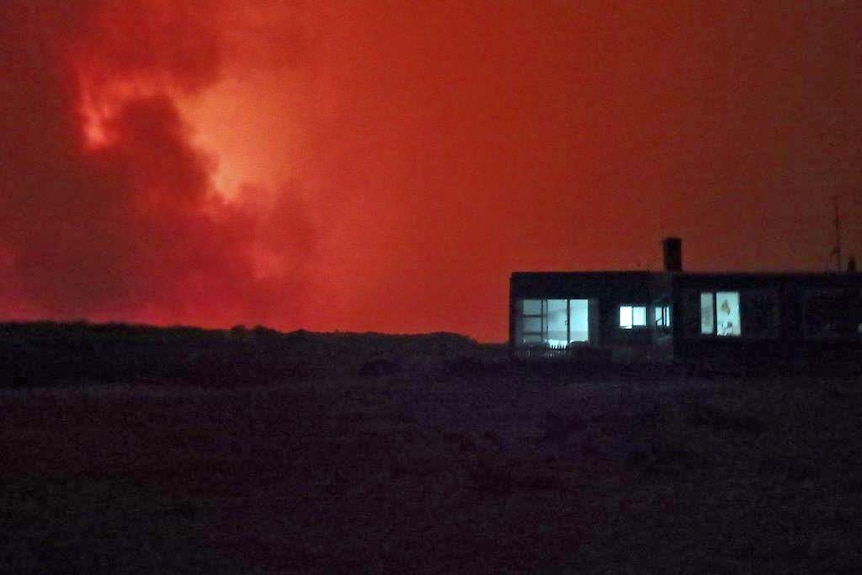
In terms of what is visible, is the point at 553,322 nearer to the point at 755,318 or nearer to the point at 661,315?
the point at 661,315

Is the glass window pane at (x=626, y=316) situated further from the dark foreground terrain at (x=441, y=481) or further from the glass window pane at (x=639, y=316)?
the dark foreground terrain at (x=441, y=481)

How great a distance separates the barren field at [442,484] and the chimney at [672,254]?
9.38 meters

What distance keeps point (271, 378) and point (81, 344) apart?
1229cm

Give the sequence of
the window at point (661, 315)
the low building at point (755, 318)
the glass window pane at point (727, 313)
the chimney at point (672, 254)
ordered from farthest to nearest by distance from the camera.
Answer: the chimney at point (672, 254), the window at point (661, 315), the glass window pane at point (727, 313), the low building at point (755, 318)

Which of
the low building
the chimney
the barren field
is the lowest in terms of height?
the barren field

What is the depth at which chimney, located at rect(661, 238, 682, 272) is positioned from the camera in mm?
29938

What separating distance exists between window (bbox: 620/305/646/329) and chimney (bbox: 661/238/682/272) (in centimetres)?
146

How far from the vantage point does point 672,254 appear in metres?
30.0

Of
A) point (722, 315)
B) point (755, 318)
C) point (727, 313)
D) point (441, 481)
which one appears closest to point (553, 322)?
point (722, 315)

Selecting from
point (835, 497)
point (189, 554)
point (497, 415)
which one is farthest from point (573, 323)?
point (189, 554)

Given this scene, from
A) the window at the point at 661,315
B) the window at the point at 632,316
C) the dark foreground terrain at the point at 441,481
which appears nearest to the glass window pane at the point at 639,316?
the window at the point at 632,316

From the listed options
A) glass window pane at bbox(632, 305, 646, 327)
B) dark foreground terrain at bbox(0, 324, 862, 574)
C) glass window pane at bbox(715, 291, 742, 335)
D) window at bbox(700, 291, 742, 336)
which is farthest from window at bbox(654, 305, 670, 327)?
dark foreground terrain at bbox(0, 324, 862, 574)

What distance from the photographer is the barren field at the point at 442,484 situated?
894 cm

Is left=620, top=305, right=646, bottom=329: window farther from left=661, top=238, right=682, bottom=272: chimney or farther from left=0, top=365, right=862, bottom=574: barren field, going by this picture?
left=0, top=365, right=862, bottom=574: barren field
